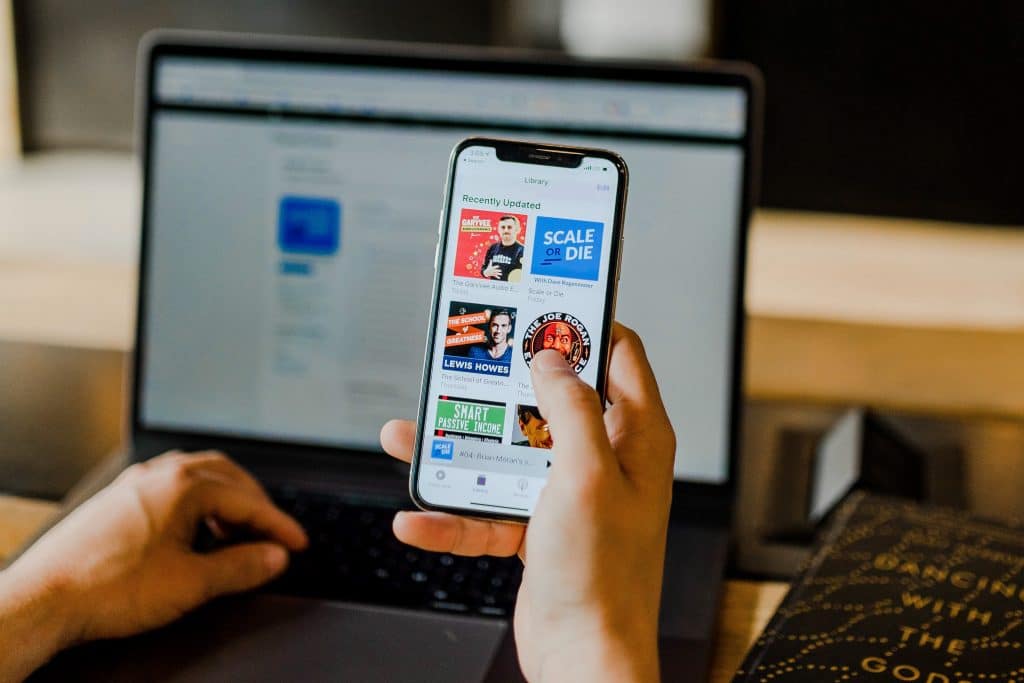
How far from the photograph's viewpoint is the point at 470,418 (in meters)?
0.45

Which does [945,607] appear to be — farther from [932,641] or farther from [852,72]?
[852,72]

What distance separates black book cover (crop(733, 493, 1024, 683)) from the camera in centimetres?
46

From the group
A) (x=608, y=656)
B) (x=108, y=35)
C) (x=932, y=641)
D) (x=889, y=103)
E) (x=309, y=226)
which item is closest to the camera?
(x=608, y=656)

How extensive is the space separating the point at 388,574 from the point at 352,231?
0.24m

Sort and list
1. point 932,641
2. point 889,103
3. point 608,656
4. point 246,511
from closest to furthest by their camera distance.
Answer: point 608,656, point 932,641, point 246,511, point 889,103

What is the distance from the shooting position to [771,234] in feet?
5.98

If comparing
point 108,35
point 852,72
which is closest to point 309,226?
point 852,72

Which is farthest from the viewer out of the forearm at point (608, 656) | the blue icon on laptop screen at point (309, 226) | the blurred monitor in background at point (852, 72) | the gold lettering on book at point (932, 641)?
the blurred monitor in background at point (852, 72)

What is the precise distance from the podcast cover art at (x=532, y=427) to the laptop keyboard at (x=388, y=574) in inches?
5.8

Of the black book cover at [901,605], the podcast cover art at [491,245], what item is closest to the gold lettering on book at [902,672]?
the black book cover at [901,605]

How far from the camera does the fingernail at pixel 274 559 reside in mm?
570

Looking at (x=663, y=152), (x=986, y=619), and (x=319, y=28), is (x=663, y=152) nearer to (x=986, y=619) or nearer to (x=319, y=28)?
(x=986, y=619)

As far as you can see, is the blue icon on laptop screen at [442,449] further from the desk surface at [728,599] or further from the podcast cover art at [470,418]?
the desk surface at [728,599]

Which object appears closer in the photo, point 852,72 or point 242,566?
point 242,566
